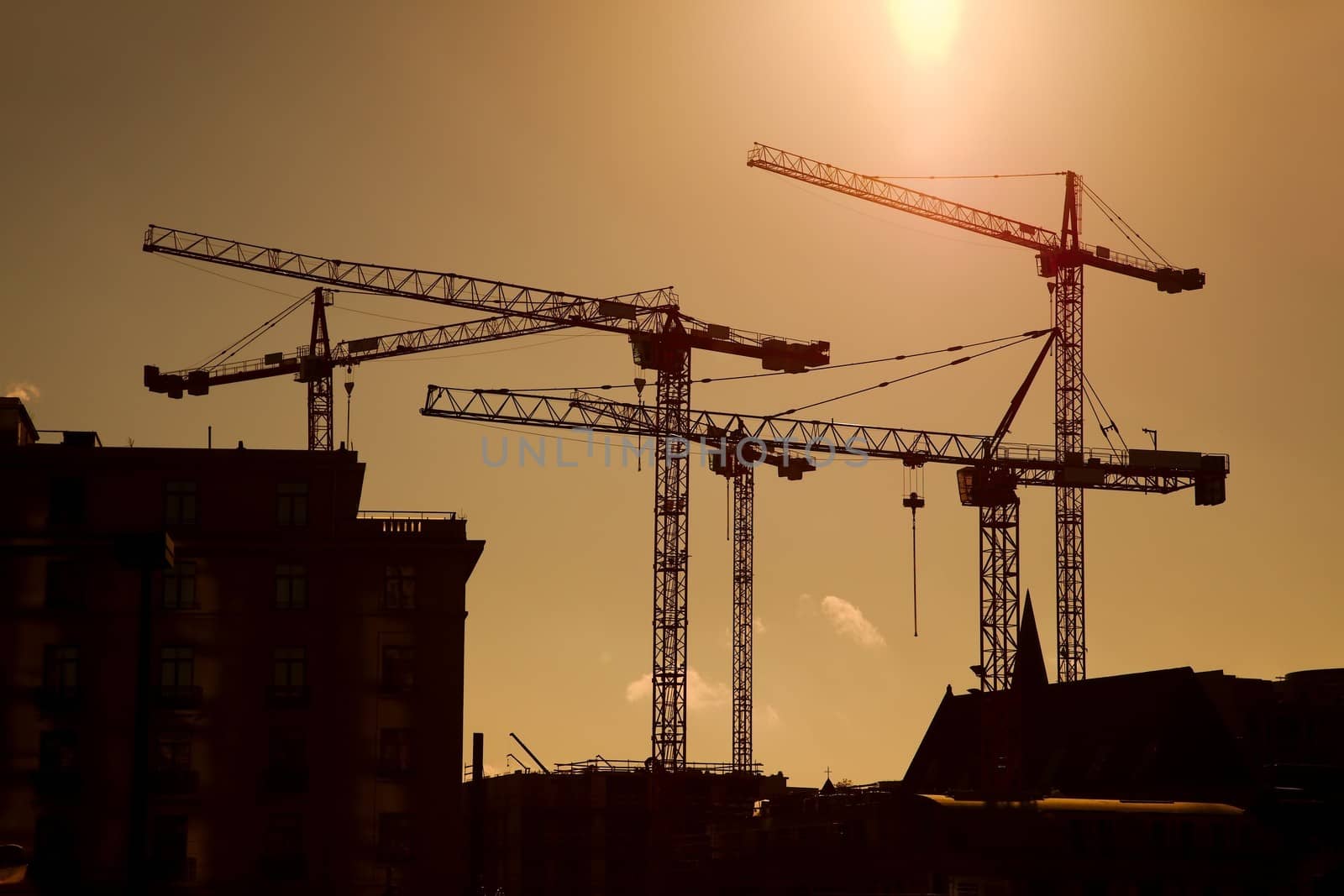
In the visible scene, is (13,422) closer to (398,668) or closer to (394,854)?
(398,668)

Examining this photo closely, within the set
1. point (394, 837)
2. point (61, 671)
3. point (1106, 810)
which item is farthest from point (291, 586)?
point (1106, 810)

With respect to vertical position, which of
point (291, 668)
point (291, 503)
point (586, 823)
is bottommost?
point (586, 823)

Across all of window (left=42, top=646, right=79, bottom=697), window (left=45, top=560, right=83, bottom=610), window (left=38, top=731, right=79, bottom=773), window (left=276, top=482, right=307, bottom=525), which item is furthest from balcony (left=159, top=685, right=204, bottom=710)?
window (left=276, top=482, right=307, bottom=525)

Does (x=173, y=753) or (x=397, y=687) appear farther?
(x=397, y=687)

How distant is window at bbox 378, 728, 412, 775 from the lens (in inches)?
3127

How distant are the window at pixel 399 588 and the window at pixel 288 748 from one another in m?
7.24

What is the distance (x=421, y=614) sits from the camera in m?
81.8

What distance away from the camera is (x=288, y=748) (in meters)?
78.8

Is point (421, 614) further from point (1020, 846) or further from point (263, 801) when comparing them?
point (1020, 846)

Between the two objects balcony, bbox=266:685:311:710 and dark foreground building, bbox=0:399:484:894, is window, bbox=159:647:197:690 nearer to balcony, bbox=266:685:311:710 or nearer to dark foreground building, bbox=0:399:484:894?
dark foreground building, bbox=0:399:484:894

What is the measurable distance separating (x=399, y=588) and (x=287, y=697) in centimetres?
727

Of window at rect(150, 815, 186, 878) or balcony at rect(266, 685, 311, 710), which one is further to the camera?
balcony at rect(266, 685, 311, 710)

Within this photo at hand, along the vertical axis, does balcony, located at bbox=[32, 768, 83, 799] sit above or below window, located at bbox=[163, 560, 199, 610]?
below

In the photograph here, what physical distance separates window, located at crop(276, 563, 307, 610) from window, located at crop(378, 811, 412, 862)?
35.0 ft
